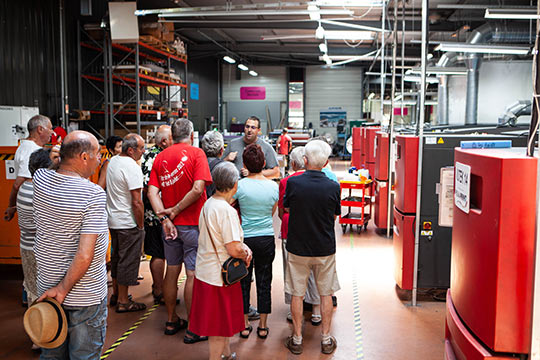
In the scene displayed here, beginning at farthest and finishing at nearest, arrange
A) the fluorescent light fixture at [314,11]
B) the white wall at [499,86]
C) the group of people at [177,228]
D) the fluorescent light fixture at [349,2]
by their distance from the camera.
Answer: the white wall at [499,86] → the fluorescent light fixture at [314,11] → the fluorescent light fixture at [349,2] → the group of people at [177,228]

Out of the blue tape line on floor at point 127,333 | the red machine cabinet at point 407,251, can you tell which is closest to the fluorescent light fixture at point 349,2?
the red machine cabinet at point 407,251

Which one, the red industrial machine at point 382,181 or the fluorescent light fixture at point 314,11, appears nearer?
the red industrial machine at point 382,181

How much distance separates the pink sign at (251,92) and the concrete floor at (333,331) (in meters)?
20.3

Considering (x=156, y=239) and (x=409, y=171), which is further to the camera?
(x=409, y=171)

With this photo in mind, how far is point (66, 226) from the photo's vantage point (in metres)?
2.45

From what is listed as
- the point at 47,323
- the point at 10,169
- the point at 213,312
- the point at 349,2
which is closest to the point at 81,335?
the point at 47,323

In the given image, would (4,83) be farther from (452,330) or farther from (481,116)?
(481,116)

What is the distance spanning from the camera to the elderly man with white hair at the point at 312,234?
12.2ft

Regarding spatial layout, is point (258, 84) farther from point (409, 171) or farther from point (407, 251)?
point (407, 251)

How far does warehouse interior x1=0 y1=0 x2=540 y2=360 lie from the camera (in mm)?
1696

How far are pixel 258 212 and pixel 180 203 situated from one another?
662mm

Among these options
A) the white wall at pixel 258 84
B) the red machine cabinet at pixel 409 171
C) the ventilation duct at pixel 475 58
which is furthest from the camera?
the white wall at pixel 258 84

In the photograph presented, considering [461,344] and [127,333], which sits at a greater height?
[461,344]

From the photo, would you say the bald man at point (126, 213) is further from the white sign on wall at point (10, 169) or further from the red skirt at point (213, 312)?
the white sign on wall at point (10, 169)
